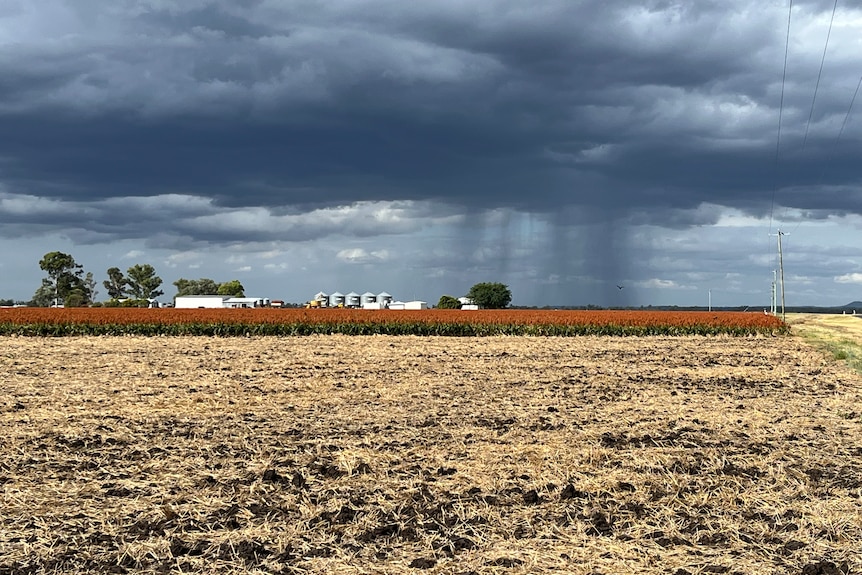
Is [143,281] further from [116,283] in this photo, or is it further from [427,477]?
[427,477]

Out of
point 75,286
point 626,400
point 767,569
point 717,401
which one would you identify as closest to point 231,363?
point 626,400

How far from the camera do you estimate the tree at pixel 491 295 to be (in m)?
133

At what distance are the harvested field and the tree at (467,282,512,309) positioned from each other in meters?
114

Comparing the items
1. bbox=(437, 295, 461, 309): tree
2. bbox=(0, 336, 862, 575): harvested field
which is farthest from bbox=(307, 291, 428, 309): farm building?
bbox=(0, 336, 862, 575): harvested field

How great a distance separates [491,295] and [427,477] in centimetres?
12542

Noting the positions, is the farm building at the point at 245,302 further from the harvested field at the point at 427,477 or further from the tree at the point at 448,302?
the harvested field at the point at 427,477

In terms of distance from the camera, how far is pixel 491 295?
133375 mm

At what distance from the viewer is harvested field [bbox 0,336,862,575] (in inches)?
243

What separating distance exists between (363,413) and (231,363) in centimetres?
1110

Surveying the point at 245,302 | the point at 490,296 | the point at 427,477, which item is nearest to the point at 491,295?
the point at 490,296

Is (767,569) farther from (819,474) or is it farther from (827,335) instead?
(827,335)

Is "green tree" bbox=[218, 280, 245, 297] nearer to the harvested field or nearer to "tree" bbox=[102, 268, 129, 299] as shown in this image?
"tree" bbox=[102, 268, 129, 299]

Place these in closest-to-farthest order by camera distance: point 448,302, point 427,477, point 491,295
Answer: point 427,477 → point 448,302 → point 491,295

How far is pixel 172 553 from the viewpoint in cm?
615
